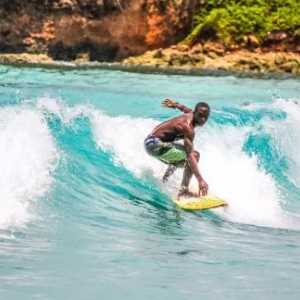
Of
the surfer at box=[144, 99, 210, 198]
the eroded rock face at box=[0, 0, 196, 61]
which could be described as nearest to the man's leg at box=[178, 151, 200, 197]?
the surfer at box=[144, 99, 210, 198]

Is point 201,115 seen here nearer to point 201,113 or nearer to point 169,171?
point 201,113

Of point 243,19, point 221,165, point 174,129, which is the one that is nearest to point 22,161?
point 174,129

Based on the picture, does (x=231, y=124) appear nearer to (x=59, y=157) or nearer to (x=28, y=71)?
(x=59, y=157)

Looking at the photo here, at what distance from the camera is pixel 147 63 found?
91.4 feet

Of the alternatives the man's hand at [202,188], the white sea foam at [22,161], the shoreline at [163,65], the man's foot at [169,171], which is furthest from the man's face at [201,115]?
the shoreline at [163,65]

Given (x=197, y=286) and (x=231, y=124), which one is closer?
(x=197, y=286)

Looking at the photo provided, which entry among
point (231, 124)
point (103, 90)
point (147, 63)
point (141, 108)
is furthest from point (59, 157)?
point (147, 63)

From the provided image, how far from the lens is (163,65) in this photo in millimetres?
27359

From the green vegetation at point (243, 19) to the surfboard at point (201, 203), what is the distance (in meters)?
21.6

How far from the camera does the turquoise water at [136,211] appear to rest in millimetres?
5633

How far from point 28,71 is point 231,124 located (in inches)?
458

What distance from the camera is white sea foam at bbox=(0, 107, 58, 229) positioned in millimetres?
7223

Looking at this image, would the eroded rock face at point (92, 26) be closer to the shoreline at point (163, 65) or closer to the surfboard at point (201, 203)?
the shoreline at point (163, 65)

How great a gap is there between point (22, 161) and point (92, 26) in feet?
70.2
